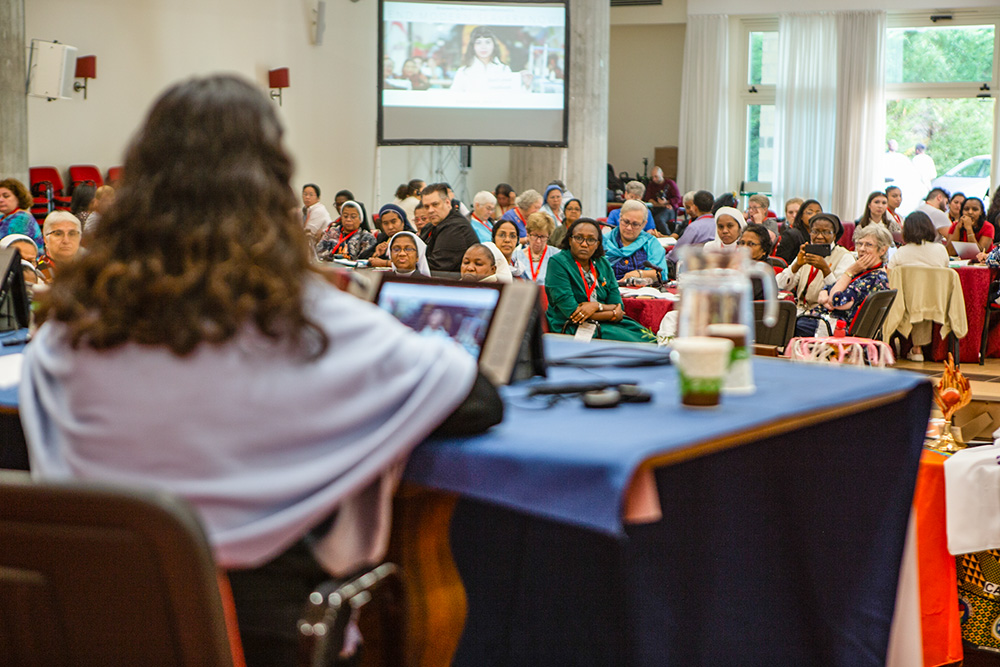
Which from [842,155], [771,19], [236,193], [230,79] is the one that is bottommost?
[236,193]

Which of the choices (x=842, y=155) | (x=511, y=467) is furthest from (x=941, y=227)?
(x=511, y=467)

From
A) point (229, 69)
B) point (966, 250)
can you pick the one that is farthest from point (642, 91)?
point (966, 250)

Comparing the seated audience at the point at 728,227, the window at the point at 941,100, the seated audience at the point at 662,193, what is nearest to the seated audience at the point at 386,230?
the seated audience at the point at 728,227

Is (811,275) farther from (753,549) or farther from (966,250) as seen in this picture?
(753,549)

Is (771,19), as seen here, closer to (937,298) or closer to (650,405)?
(937,298)

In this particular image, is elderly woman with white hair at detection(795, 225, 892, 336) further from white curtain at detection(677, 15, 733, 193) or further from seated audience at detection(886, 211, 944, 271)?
white curtain at detection(677, 15, 733, 193)

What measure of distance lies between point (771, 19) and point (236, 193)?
16526 mm

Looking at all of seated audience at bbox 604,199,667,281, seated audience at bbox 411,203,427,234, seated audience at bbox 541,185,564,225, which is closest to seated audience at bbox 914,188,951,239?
seated audience at bbox 541,185,564,225

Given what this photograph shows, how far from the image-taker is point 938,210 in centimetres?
1199

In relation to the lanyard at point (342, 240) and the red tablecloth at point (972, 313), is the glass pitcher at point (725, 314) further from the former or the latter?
the lanyard at point (342, 240)

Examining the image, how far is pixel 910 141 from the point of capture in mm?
16484

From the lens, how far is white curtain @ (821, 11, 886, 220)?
15852mm

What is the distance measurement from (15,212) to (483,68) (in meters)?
6.66

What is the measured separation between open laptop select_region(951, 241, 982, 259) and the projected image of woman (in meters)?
5.58
